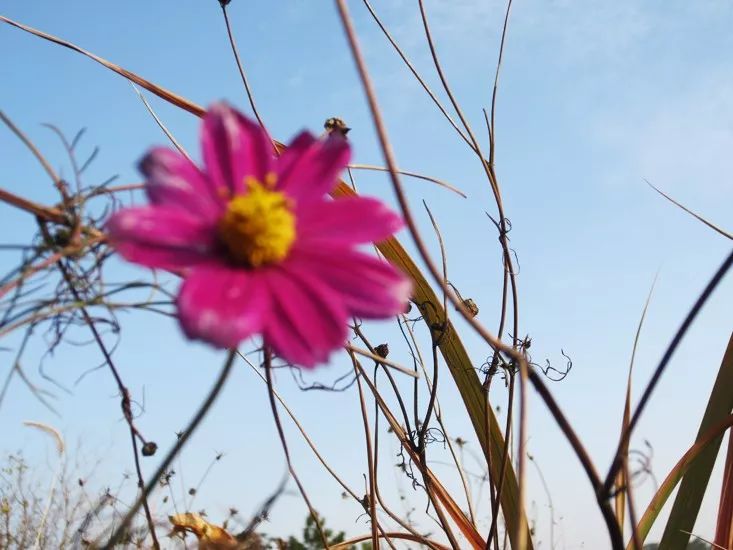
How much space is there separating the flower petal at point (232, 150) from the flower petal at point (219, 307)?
0.06 meters

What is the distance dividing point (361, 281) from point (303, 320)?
0.04m

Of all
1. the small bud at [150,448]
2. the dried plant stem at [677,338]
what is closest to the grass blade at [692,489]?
the dried plant stem at [677,338]

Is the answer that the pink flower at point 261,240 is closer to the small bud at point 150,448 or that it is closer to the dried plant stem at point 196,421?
the dried plant stem at point 196,421

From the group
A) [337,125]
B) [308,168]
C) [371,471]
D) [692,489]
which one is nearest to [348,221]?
[308,168]

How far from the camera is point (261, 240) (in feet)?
1.32

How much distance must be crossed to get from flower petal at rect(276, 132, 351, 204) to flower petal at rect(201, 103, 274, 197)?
0.4 inches

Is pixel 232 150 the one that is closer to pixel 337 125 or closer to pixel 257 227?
pixel 257 227

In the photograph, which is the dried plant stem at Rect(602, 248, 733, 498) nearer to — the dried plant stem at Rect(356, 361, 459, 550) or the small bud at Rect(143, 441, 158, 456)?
the small bud at Rect(143, 441, 158, 456)

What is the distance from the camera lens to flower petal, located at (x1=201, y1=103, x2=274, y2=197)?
427 millimetres

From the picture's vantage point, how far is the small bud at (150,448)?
23.6 inches

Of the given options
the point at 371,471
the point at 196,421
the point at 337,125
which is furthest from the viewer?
the point at 371,471

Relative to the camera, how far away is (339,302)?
0.40 m

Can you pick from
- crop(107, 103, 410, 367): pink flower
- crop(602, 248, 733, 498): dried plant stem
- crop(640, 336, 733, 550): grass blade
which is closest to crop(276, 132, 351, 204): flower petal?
crop(107, 103, 410, 367): pink flower

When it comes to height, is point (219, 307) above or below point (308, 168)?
below
